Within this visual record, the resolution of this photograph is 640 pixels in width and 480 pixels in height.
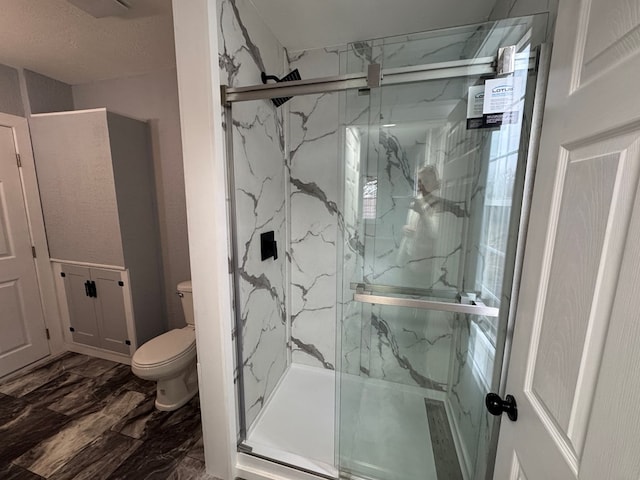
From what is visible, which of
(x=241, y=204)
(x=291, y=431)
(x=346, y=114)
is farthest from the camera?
(x=291, y=431)

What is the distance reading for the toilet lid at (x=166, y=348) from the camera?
1755mm

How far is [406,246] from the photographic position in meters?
1.43

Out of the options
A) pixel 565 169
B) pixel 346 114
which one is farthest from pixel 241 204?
pixel 565 169

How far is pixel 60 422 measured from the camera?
1.76m

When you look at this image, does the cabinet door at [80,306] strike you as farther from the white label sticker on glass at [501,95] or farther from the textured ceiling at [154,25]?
the white label sticker on glass at [501,95]

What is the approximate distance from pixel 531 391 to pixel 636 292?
0.43m

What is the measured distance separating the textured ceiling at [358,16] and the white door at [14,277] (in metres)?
Result: 2.36

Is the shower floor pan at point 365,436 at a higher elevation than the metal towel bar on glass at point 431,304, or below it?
below

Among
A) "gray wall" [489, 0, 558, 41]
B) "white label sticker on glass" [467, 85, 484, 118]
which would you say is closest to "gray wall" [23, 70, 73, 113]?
"white label sticker on glass" [467, 85, 484, 118]

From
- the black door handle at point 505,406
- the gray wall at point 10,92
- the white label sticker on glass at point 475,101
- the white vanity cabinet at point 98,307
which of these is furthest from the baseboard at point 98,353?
the white label sticker on glass at point 475,101

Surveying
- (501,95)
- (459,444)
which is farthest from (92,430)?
(501,95)

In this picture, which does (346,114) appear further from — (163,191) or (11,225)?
(11,225)

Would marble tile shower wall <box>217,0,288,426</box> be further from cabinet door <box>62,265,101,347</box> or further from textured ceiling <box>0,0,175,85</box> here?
cabinet door <box>62,265,101,347</box>

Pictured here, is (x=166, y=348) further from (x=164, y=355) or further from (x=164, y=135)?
(x=164, y=135)
